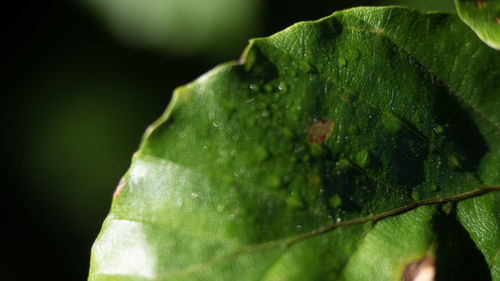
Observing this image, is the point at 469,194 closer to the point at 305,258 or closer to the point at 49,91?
the point at 305,258

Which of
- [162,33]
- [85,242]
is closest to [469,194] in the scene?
[162,33]

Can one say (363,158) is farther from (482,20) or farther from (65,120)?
(65,120)

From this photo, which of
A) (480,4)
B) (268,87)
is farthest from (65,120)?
(480,4)

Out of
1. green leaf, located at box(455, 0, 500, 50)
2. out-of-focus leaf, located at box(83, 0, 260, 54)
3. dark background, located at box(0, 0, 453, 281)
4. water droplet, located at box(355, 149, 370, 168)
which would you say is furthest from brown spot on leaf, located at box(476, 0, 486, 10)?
dark background, located at box(0, 0, 453, 281)

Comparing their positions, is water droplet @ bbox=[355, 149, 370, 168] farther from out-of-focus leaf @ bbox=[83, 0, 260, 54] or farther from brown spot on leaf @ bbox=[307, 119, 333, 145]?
out-of-focus leaf @ bbox=[83, 0, 260, 54]

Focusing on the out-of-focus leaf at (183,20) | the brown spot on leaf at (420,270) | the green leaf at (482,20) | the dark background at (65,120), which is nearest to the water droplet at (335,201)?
the brown spot on leaf at (420,270)
